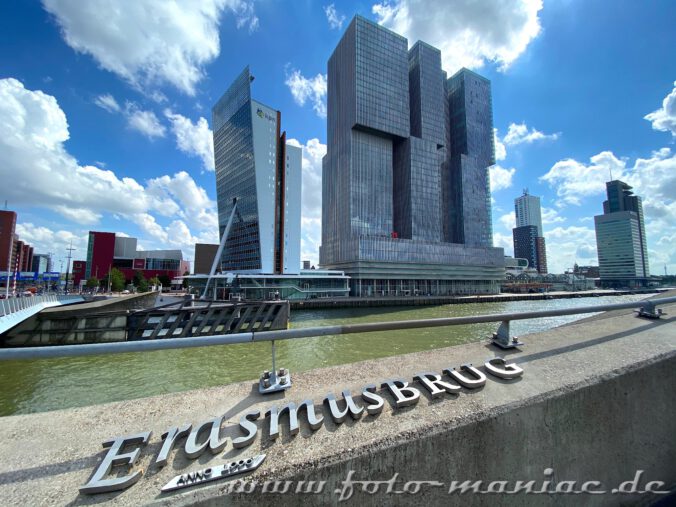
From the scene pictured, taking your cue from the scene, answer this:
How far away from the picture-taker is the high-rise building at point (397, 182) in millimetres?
82125

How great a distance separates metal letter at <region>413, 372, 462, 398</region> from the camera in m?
2.45

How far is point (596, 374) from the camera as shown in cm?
271

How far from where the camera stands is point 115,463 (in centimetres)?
175

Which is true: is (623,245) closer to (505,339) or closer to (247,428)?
(505,339)

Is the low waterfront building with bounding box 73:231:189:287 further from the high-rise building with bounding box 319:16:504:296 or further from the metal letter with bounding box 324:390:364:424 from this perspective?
the metal letter with bounding box 324:390:364:424

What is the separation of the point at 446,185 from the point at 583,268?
136 meters

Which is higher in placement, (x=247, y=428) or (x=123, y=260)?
(x=123, y=260)

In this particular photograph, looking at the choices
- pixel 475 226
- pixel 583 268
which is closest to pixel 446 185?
pixel 475 226

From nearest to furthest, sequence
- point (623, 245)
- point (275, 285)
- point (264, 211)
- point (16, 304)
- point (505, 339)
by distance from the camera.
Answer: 1. point (505, 339)
2. point (16, 304)
3. point (275, 285)
4. point (264, 211)
5. point (623, 245)

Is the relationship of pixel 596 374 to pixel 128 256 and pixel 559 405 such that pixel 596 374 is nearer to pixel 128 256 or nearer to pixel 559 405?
pixel 559 405

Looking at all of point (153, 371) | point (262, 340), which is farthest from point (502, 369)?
point (153, 371)

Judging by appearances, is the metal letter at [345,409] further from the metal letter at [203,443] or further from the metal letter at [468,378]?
the metal letter at [468,378]

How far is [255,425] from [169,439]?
538 mm

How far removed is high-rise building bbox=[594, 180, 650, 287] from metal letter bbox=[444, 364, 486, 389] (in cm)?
17101
